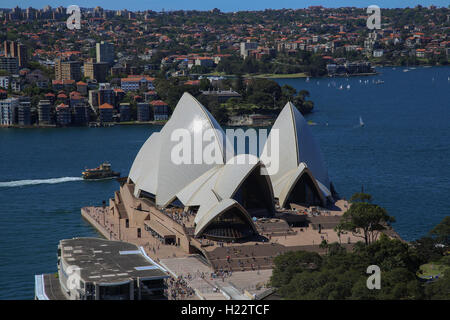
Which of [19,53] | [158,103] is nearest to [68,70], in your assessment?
[19,53]

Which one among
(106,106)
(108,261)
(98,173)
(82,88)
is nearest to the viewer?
(108,261)

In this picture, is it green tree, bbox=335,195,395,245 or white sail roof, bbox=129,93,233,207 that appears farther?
white sail roof, bbox=129,93,233,207

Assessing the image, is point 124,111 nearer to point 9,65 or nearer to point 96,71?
point 96,71

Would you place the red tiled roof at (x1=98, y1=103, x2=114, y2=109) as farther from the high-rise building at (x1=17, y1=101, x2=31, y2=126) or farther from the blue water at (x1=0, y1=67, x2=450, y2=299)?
the high-rise building at (x1=17, y1=101, x2=31, y2=126)

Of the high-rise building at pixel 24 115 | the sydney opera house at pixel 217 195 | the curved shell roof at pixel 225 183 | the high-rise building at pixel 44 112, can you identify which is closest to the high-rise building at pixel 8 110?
the high-rise building at pixel 24 115

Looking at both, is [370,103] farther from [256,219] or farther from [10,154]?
[256,219]

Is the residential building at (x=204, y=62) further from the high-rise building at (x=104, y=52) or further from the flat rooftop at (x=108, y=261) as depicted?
the flat rooftop at (x=108, y=261)

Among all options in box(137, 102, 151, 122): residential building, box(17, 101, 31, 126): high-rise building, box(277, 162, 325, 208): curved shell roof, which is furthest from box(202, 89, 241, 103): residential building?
box(277, 162, 325, 208): curved shell roof
